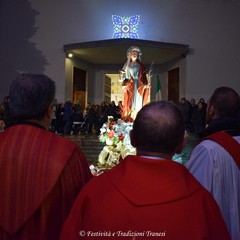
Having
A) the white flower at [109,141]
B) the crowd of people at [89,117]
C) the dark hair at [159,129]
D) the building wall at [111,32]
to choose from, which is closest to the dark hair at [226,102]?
the dark hair at [159,129]

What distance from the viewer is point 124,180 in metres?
1.67

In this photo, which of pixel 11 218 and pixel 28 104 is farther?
pixel 28 104

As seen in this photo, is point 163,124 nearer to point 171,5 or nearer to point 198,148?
point 198,148

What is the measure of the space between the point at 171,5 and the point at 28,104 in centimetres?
1914

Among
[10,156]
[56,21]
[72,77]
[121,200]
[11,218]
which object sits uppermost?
[56,21]

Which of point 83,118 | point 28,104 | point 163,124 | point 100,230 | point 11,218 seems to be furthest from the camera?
point 83,118

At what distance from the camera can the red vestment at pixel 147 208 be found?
1585 mm

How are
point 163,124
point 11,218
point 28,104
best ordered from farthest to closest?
point 28,104, point 11,218, point 163,124

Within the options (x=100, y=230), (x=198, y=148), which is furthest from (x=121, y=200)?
(x=198, y=148)

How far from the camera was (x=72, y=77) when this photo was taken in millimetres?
20406

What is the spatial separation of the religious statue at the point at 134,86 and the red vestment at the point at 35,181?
8.05m

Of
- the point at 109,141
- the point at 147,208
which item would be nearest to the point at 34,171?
the point at 147,208

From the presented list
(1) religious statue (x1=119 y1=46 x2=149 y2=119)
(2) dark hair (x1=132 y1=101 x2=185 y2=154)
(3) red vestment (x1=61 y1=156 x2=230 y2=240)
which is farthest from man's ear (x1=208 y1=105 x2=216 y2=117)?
(1) religious statue (x1=119 y1=46 x2=149 y2=119)

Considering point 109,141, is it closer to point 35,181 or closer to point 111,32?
point 35,181
